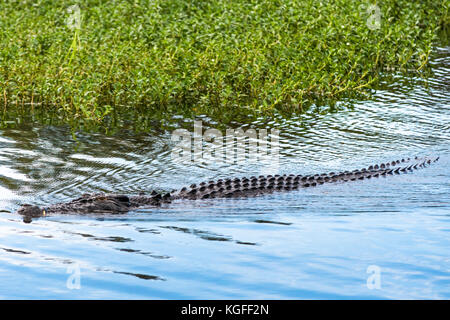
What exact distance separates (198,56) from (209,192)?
5.26 meters

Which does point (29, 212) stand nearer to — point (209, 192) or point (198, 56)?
point (209, 192)

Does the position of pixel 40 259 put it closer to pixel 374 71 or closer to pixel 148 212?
pixel 148 212

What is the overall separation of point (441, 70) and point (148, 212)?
27.9 feet

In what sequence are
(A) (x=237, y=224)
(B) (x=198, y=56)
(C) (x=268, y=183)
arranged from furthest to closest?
(B) (x=198, y=56) < (C) (x=268, y=183) < (A) (x=237, y=224)

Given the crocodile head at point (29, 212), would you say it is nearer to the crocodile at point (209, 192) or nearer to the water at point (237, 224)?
the crocodile at point (209, 192)

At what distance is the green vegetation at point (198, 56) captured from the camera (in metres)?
13.1

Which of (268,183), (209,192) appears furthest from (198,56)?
(209,192)

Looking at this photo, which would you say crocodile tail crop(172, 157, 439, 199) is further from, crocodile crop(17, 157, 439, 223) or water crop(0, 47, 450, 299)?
water crop(0, 47, 450, 299)

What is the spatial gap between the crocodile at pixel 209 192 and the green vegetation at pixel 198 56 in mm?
3332

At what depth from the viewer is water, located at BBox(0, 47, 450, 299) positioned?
265 inches

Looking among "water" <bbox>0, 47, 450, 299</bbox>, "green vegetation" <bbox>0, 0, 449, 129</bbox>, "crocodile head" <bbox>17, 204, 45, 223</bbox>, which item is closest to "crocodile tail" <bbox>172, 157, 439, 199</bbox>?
"water" <bbox>0, 47, 450, 299</bbox>

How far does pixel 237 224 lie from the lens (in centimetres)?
835

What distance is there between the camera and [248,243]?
25.3 ft

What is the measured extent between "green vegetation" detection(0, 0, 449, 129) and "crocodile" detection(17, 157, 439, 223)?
3.33m
